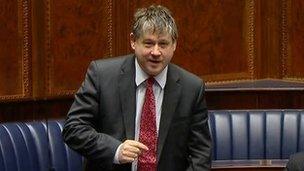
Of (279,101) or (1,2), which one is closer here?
(1,2)

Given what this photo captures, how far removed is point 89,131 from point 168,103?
25cm

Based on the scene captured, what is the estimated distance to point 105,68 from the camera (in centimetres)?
204

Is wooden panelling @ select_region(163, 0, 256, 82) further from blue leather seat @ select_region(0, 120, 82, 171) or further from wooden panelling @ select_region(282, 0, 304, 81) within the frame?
blue leather seat @ select_region(0, 120, 82, 171)

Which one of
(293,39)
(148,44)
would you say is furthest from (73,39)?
(148,44)

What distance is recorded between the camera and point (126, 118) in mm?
1977

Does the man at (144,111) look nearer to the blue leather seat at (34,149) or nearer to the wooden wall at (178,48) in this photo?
the blue leather seat at (34,149)

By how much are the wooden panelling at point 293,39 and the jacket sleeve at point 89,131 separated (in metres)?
2.26

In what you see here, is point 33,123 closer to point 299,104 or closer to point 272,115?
point 272,115

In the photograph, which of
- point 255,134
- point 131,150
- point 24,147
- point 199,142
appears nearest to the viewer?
point 131,150

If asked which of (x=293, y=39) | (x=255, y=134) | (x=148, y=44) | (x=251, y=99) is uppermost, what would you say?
(x=148, y=44)

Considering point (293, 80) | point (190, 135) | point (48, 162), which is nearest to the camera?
point (190, 135)

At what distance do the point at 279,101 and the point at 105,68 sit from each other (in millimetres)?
1961

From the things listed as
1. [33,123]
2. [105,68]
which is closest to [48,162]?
[33,123]

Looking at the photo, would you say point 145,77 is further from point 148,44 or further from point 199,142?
point 199,142
